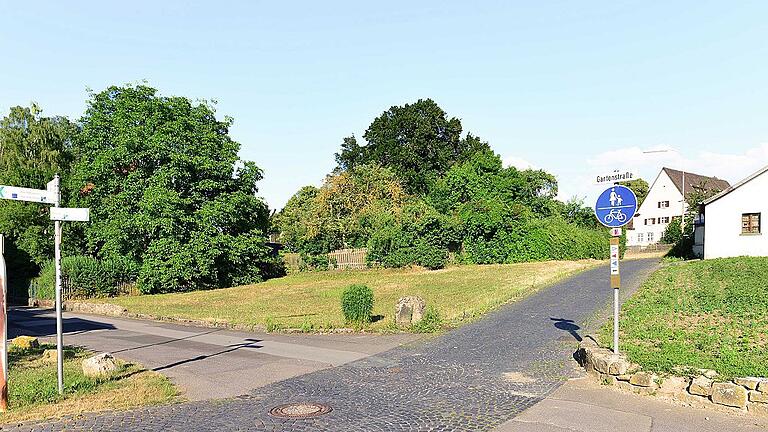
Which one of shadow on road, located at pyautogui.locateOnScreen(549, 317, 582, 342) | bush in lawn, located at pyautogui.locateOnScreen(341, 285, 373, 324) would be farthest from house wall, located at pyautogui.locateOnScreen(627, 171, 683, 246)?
bush in lawn, located at pyautogui.locateOnScreen(341, 285, 373, 324)

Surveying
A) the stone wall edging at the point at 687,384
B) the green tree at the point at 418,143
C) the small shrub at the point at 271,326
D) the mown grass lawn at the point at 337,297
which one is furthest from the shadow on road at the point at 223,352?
the green tree at the point at 418,143

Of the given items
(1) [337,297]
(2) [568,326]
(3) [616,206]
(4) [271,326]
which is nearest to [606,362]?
(3) [616,206]

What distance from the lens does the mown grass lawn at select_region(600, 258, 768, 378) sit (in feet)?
28.8

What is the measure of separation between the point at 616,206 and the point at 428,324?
6483mm

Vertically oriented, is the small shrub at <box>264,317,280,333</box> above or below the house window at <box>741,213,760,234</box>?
below

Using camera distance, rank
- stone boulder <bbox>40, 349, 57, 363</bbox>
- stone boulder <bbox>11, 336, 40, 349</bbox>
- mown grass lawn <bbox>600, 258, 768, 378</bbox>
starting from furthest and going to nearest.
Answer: stone boulder <bbox>11, 336, 40, 349</bbox>, stone boulder <bbox>40, 349, 57, 363</bbox>, mown grass lawn <bbox>600, 258, 768, 378</bbox>

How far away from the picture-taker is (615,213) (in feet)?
31.0

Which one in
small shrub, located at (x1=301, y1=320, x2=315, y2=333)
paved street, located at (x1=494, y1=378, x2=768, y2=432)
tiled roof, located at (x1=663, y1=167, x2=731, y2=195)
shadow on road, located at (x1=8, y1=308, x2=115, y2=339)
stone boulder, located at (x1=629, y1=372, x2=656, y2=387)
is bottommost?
shadow on road, located at (x1=8, y1=308, x2=115, y2=339)

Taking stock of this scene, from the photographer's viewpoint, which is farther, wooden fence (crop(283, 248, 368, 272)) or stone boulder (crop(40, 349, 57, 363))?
wooden fence (crop(283, 248, 368, 272))

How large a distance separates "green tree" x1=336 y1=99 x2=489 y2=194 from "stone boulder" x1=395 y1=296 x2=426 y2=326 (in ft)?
139

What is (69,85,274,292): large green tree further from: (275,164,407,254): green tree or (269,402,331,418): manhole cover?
(269,402,331,418): manhole cover

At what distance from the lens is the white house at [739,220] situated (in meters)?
29.6

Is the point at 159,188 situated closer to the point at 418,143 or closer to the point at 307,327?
the point at 307,327

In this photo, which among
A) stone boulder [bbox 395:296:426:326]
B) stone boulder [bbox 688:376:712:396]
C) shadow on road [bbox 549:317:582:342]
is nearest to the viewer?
stone boulder [bbox 688:376:712:396]
